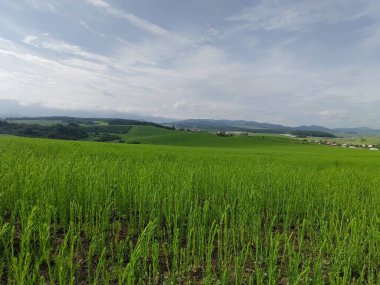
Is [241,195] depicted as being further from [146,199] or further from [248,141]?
[248,141]

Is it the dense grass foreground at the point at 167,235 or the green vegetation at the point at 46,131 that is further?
the green vegetation at the point at 46,131

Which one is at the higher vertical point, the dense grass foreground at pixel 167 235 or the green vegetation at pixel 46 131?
the dense grass foreground at pixel 167 235

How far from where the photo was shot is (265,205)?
6223 mm


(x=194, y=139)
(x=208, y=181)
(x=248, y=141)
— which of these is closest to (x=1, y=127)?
(x=194, y=139)

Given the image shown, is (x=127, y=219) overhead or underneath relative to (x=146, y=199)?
underneath

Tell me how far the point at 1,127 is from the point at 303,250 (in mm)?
100276

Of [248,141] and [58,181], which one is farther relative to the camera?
[248,141]

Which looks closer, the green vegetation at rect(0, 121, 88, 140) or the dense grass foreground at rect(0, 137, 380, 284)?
the dense grass foreground at rect(0, 137, 380, 284)

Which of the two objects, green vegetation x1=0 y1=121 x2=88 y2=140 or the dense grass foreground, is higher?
the dense grass foreground

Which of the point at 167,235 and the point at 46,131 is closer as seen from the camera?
the point at 167,235

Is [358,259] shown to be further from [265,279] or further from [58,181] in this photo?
[58,181]

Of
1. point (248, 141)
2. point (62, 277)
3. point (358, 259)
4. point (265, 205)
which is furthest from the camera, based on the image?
point (248, 141)

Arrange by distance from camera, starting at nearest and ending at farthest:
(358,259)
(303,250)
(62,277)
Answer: (62,277), (358,259), (303,250)

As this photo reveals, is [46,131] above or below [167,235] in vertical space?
below
